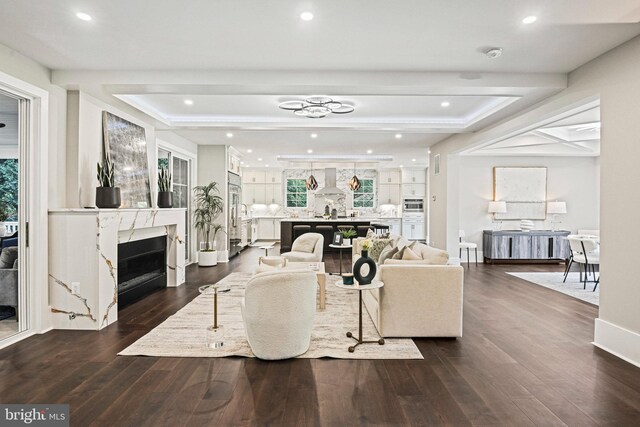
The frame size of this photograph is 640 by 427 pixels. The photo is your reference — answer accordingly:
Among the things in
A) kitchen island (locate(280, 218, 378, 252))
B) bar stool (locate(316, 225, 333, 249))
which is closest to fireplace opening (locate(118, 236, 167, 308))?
kitchen island (locate(280, 218, 378, 252))

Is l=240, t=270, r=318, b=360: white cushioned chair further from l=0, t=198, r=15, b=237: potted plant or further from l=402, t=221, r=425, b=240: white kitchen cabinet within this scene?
l=402, t=221, r=425, b=240: white kitchen cabinet

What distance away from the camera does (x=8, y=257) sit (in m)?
4.12

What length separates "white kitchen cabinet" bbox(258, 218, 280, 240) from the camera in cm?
1381

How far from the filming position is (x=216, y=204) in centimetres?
827

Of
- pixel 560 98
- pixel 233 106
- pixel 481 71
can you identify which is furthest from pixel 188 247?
pixel 560 98

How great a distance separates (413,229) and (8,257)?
37.2 ft

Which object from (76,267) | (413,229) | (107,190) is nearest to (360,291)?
(76,267)

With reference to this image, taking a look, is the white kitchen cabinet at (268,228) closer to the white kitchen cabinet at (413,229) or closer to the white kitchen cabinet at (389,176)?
the white kitchen cabinet at (389,176)

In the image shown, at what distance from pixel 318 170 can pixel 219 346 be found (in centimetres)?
1038

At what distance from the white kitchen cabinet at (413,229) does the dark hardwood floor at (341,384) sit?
365 inches

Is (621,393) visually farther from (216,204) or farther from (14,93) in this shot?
(216,204)

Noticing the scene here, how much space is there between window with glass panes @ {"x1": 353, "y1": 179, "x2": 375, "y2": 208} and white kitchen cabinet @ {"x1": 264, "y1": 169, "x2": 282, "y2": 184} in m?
2.85

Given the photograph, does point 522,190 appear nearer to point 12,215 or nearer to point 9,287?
point 12,215

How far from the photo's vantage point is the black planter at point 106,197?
4.29 meters
